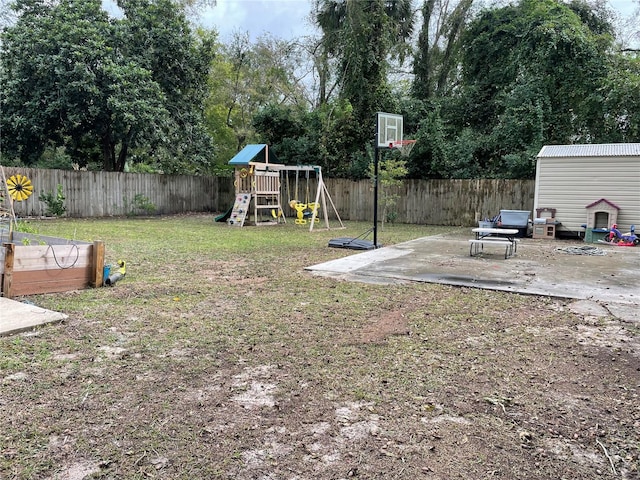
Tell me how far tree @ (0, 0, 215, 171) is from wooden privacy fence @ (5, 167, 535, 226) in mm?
1454

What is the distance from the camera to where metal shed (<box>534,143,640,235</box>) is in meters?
11.0

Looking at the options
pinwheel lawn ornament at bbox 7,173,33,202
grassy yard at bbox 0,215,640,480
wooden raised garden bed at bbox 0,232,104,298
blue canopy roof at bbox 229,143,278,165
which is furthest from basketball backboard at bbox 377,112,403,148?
pinwheel lawn ornament at bbox 7,173,33,202

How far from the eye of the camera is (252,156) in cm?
1384

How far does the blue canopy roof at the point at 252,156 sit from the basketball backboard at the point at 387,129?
5.18 metres

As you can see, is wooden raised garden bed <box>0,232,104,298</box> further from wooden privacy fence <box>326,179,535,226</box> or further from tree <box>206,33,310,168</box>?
tree <box>206,33,310,168</box>

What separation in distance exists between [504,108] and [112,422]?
17.3 m

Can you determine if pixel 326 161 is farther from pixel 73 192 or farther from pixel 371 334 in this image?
pixel 371 334

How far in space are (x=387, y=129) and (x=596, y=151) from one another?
5871mm

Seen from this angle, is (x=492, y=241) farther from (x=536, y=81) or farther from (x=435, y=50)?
(x=435, y=50)

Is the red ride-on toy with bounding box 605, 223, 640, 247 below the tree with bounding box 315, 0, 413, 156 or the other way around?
below

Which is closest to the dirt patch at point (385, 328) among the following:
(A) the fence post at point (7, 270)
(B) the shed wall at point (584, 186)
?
(A) the fence post at point (7, 270)

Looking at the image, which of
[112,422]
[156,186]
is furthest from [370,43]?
[112,422]

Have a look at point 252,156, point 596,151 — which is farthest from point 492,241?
point 252,156

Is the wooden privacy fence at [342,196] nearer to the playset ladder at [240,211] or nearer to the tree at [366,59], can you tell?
the tree at [366,59]
